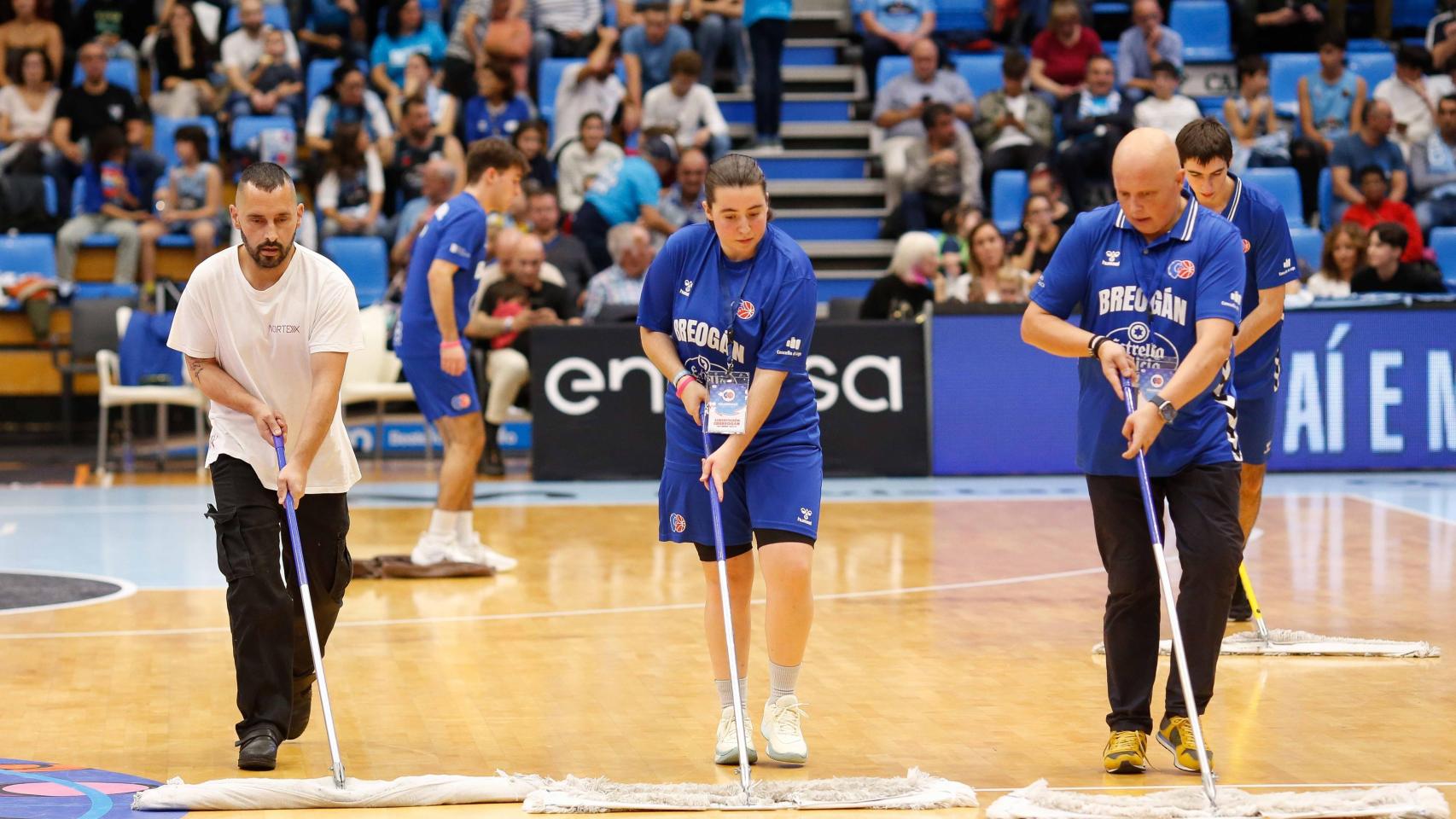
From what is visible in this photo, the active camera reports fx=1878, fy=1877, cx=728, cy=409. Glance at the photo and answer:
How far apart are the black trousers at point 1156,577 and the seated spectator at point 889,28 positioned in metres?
13.3

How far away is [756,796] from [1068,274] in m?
1.83

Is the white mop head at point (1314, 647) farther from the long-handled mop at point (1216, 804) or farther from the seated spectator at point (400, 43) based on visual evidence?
the seated spectator at point (400, 43)

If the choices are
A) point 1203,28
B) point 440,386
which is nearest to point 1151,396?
point 440,386

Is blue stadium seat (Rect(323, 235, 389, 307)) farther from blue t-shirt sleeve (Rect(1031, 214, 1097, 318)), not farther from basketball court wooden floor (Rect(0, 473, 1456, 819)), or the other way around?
blue t-shirt sleeve (Rect(1031, 214, 1097, 318))

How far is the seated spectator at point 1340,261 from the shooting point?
14766mm

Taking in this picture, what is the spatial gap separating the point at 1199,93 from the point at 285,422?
1516cm

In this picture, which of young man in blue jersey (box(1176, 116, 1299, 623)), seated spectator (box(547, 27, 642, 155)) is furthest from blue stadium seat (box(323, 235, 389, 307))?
young man in blue jersey (box(1176, 116, 1299, 623))

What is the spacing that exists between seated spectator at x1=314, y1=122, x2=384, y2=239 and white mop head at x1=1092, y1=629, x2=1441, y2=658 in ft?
34.4

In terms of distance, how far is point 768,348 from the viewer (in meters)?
5.68

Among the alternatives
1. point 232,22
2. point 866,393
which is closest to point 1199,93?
point 866,393

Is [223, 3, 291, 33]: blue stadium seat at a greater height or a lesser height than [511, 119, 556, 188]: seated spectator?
greater

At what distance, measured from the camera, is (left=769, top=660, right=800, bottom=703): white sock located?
591 centimetres

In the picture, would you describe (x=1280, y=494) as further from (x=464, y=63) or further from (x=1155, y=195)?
(x=464, y=63)

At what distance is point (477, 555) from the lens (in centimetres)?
988
